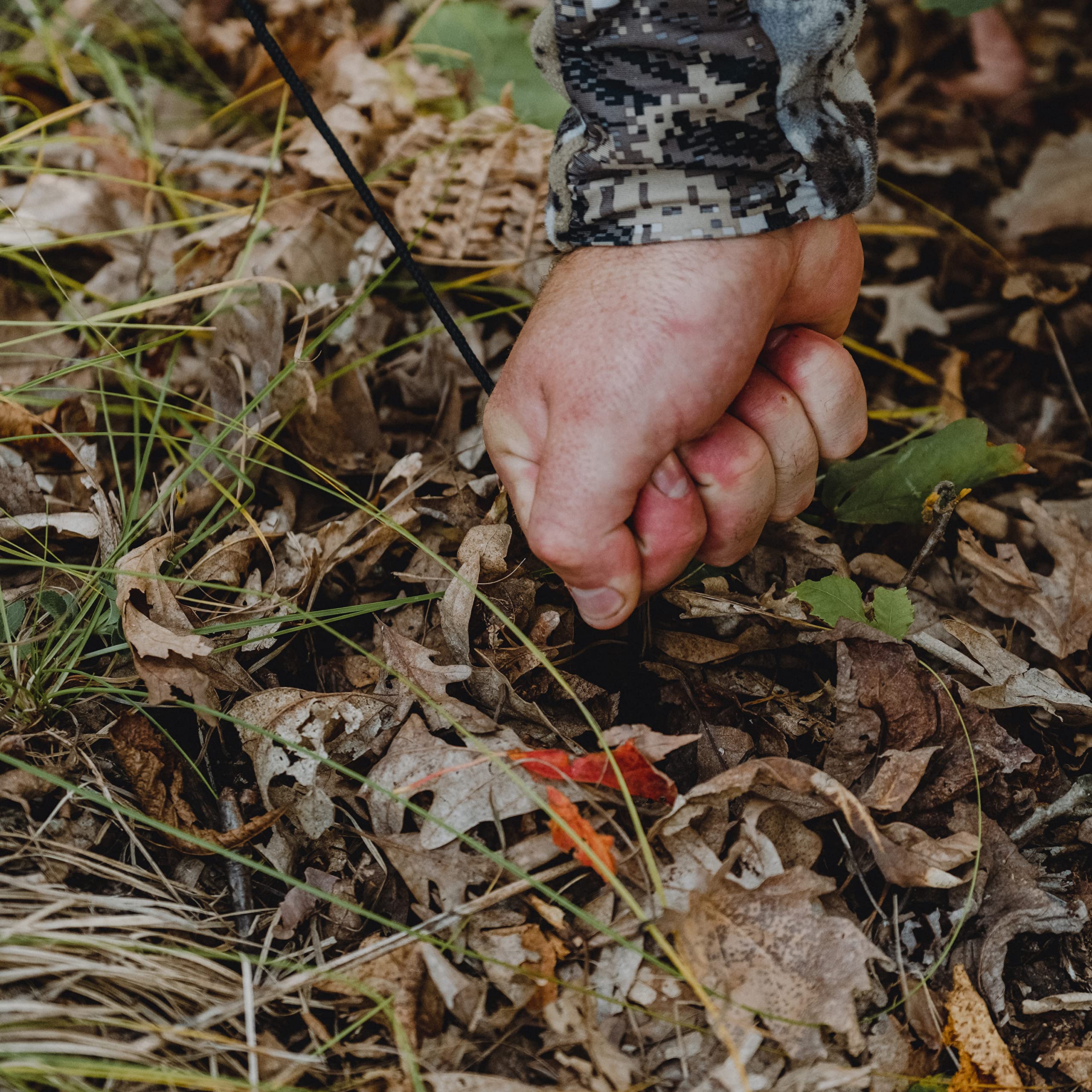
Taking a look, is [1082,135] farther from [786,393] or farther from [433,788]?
[433,788]

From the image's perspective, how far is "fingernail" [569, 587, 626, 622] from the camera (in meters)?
1.09

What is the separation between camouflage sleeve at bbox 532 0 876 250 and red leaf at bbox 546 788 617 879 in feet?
2.43

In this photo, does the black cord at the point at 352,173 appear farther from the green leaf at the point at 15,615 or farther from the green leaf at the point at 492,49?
the green leaf at the point at 492,49

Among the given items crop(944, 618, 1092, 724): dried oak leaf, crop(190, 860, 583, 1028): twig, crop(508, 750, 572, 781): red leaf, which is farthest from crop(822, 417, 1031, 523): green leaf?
crop(190, 860, 583, 1028): twig

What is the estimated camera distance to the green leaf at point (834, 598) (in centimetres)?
125

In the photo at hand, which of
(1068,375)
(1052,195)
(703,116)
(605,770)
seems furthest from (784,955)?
(1052,195)

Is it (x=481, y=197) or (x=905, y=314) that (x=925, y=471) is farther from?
(x=481, y=197)

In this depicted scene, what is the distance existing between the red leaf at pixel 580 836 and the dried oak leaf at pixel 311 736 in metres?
0.28

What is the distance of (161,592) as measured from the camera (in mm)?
1235

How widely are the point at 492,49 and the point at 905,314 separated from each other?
1.36m

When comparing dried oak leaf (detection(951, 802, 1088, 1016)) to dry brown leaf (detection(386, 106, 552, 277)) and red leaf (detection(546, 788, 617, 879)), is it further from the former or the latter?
dry brown leaf (detection(386, 106, 552, 277))

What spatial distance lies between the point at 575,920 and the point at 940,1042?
470 mm

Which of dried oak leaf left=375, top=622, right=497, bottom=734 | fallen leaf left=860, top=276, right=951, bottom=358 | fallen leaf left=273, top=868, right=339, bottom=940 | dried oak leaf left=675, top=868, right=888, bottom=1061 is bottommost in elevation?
fallen leaf left=860, top=276, right=951, bottom=358

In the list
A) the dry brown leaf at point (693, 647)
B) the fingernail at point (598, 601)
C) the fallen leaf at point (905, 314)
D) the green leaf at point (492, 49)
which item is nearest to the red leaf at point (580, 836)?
the fingernail at point (598, 601)
